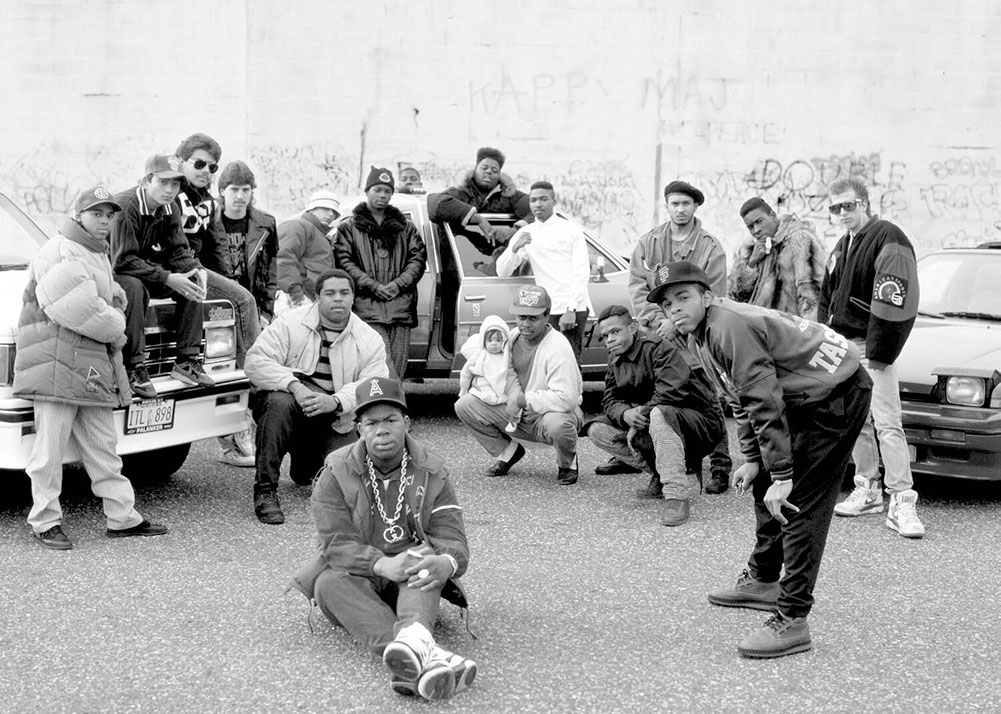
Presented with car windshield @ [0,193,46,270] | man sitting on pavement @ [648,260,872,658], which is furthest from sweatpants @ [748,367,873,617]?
car windshield @ [0,193,46,270]

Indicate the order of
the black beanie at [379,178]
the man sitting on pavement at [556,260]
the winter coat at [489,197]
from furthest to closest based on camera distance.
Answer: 1. the winter coat at [489,197]
2. the man sitting on pavement at [556,260]
3. the black beanie at [379,178]

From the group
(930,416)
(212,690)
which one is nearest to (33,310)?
(212,690)

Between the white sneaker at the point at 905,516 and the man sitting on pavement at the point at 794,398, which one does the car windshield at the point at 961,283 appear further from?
the man sitting on pavement at the point at 794,398

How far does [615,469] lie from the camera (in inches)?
311

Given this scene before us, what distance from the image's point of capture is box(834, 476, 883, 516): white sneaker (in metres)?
6.77

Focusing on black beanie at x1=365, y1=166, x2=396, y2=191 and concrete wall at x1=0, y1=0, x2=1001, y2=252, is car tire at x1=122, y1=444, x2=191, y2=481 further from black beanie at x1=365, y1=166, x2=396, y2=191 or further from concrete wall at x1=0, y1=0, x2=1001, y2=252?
concrete wall at x1=0, y1=0, x2=1001, y2=252

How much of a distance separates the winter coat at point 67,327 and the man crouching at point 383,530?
5.81ft

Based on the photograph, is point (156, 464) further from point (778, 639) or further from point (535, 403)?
point (778, 639)

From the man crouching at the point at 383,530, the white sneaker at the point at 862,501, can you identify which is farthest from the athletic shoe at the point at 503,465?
the man crouching at the point at 383,530

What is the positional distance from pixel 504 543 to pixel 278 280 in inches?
127

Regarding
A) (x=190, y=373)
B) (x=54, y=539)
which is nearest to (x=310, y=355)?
(x=190, y=373)

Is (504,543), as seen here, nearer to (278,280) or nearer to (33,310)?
(33,310)

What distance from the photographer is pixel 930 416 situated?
6.89m

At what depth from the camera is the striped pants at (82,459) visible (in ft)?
18.9
